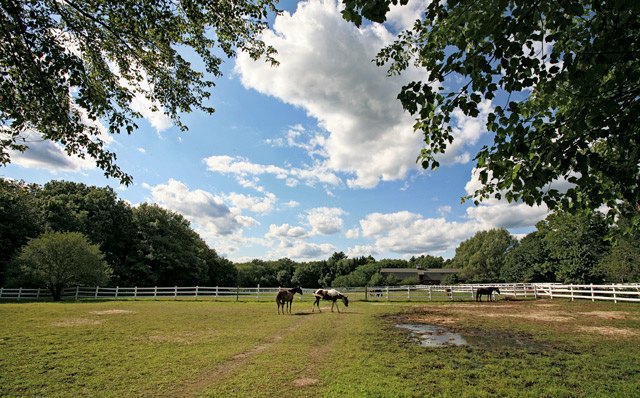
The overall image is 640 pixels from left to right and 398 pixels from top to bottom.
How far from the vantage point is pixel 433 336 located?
323 inches

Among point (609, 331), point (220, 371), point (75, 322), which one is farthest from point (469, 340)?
point (75, 322)

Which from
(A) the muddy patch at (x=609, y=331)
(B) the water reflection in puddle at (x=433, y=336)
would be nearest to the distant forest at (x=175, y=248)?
(A) the muddy patch at (x=609, y=331)

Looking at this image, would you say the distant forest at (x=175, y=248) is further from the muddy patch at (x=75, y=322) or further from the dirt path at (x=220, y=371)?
the dirt path at (x=220, y=371)

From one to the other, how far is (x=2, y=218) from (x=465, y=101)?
43.5m

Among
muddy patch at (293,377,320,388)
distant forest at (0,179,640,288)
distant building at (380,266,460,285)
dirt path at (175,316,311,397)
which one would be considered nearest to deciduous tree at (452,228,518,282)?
distant forest at (0,179,640,288)

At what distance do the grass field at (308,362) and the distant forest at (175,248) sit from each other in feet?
40.9

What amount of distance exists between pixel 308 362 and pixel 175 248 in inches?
1639

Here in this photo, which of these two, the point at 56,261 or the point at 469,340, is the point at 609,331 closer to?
the point at 469,340

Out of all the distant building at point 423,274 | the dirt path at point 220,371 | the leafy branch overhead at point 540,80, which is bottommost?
the distant building at point 423,274

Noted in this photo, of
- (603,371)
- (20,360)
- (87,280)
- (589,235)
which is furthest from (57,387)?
(589,235)

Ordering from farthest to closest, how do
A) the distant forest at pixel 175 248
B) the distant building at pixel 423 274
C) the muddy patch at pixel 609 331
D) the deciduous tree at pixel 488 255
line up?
the distant building at pixel 423 274
the deciduous tree at pixel 488 255
the distant forest at pixel 175 248
the muddy patch at pixel 609 331

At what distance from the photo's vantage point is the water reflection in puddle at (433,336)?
7262 mm

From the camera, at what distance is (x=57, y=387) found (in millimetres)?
4137

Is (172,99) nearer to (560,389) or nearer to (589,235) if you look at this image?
(560,389)
